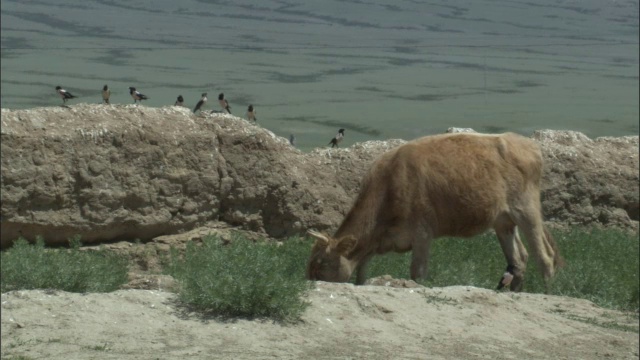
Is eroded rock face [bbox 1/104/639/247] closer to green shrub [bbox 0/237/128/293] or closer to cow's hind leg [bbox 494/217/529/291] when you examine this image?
green shrub [bbox 0/237/128/293]

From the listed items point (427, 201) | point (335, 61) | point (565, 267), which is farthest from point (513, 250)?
point (335, 61)

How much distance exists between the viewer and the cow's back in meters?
13.4

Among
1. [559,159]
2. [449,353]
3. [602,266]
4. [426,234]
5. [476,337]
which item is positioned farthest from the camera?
[559,159]

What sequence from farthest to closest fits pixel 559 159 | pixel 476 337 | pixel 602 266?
pixel 559 159, pixel 602 266, pixel 476 337

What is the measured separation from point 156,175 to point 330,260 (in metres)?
3.58

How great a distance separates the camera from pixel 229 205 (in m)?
16.7

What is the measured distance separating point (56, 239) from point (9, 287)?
451 cm

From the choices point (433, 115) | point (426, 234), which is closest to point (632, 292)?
point (426, 234)

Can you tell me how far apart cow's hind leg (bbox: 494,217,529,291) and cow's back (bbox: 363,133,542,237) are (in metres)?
0.51

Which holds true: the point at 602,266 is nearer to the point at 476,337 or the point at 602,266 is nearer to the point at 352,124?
the point at 476,337

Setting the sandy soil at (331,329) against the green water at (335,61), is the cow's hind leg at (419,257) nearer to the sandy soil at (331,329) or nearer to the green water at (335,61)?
the sandy soil at (331,329)

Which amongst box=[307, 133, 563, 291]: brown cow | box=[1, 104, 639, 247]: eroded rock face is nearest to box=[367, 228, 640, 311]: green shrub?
box=[307, 133, 563, 291]: brown cow

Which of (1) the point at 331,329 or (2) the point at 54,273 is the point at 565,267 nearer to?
(1) the point at 331,329

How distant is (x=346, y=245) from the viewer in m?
13.2
